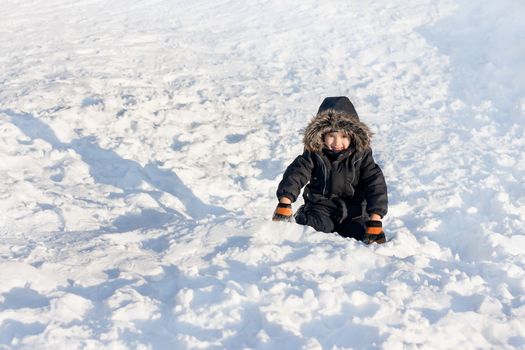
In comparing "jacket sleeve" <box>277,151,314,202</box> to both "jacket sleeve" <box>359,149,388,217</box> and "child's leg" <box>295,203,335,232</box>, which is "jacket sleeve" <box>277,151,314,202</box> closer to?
"child's leg" <box>295,203,335,232</box>

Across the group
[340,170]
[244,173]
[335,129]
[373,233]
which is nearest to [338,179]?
[340,170]

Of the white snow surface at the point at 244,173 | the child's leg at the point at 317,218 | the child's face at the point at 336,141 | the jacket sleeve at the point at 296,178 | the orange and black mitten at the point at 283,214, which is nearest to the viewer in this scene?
the white snow surface at the point at 244,173

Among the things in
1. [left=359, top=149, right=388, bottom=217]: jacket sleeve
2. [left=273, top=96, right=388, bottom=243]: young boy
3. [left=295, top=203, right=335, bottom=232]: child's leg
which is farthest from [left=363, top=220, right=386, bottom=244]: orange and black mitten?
[left=295, top=203, right=335, bottom=232]: child's leg

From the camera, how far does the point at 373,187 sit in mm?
4676

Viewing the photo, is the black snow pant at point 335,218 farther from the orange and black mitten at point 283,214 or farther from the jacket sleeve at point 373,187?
the orange and black mitten at point 283,214

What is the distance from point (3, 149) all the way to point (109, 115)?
1.54 metres

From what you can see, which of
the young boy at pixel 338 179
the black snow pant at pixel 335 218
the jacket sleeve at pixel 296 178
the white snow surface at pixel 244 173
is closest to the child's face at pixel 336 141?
the young boy at pixel 338 179

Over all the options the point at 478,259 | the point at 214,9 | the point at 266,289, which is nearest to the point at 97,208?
the point at 266,289

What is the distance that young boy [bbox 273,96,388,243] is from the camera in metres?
4.62

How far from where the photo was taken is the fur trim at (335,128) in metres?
4.65

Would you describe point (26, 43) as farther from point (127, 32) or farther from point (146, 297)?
point (146, 297)

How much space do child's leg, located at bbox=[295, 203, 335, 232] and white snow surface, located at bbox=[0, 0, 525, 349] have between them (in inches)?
20.8

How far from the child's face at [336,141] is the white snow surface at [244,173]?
2.74 feet

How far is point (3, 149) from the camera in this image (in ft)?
20.2
